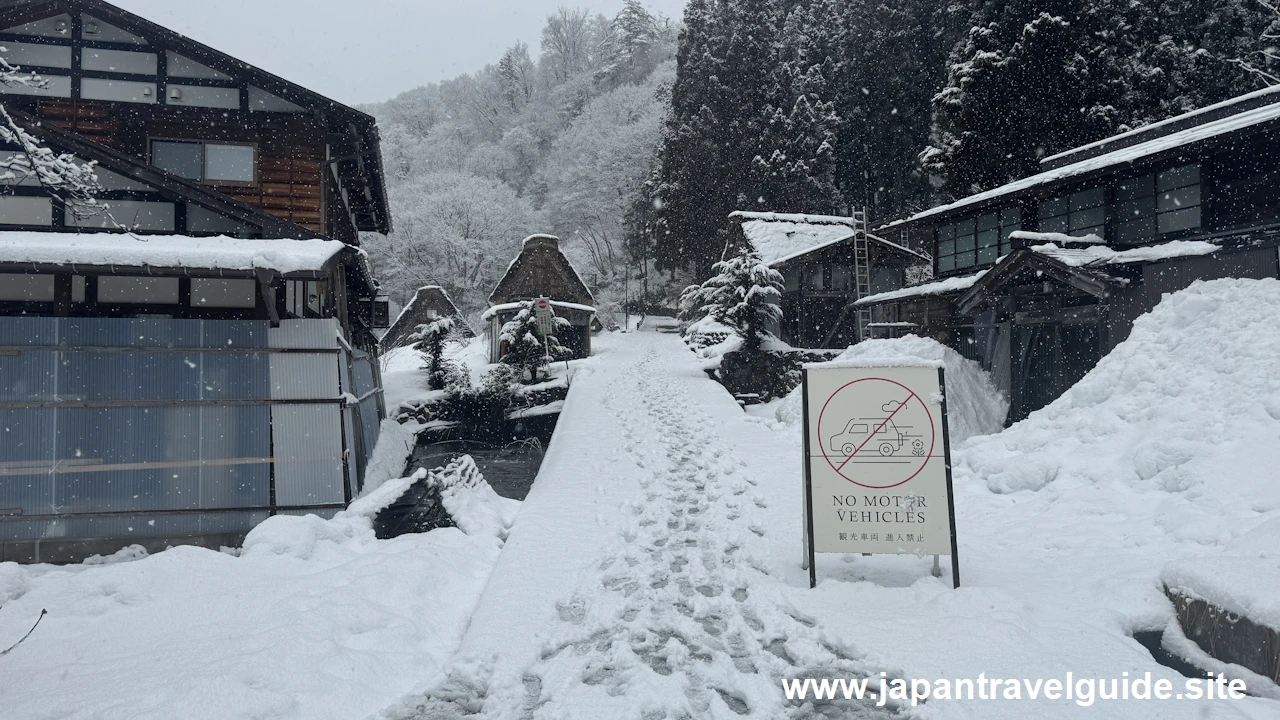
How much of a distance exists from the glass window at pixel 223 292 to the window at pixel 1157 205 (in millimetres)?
19661

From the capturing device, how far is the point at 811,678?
152 inches

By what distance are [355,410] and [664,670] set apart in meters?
9.45

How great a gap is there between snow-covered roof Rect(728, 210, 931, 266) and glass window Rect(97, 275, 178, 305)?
21.7 metres

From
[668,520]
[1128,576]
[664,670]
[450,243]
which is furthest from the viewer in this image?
[450,243]

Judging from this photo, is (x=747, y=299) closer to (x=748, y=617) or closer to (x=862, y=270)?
(x=862, y=270)

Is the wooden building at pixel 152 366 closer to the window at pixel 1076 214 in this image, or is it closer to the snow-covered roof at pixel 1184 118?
the window at pixel 1076 214

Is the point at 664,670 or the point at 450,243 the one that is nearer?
the point at 664,670

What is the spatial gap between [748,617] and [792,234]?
1035 inches

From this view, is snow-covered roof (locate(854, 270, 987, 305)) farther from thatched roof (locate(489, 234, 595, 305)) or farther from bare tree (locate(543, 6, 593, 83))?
bare tree (locate(543, 6, 593, 83))

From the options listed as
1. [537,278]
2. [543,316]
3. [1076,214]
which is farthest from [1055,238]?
[537,278]

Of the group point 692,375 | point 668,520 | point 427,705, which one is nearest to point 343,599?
point 427,705

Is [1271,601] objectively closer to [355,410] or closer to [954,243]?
[355,410]

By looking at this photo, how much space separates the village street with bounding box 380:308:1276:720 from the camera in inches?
145

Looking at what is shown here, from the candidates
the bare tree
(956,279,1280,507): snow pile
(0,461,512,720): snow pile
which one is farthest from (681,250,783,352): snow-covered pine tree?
the bare tree
